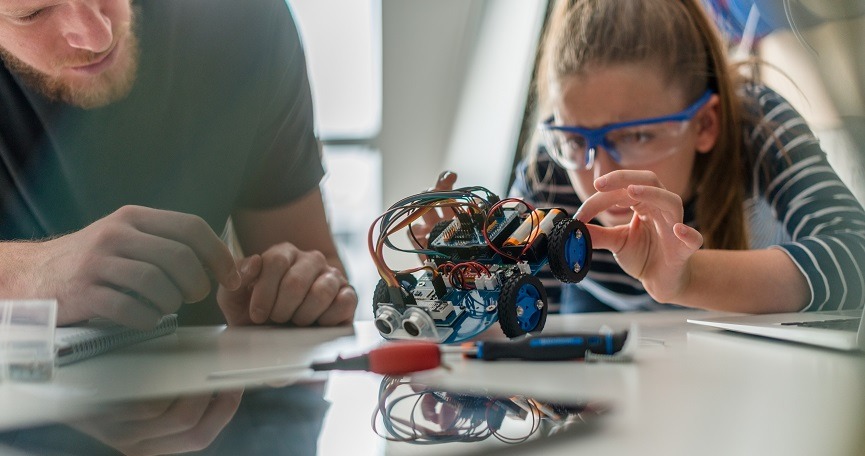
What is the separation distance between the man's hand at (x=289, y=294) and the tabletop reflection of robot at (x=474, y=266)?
0.14m

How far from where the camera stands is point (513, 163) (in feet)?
2.73

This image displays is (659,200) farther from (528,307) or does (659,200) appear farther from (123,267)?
(123,267)

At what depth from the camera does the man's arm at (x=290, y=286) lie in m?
0.59

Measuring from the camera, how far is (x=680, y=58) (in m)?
0.73

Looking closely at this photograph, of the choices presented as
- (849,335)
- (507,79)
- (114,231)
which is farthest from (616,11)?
(114,231)

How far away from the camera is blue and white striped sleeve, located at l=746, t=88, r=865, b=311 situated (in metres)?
0.62

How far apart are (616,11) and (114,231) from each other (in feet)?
1.84

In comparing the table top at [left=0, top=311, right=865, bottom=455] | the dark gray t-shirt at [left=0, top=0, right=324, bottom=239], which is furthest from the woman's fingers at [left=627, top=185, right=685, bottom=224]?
the dark gray t-shirt at [left=0, top=0, right=324, bottom=239]

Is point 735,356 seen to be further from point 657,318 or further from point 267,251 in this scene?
point 267,251

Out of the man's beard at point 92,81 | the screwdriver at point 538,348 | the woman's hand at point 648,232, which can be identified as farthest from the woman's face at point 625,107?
the man's beard at point 92,81

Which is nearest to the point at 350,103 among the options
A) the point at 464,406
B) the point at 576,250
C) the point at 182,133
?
the point at 182,133

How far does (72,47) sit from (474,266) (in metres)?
0.42

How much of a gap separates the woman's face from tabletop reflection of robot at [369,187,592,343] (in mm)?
249

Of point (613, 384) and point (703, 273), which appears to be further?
point (703, 273)
